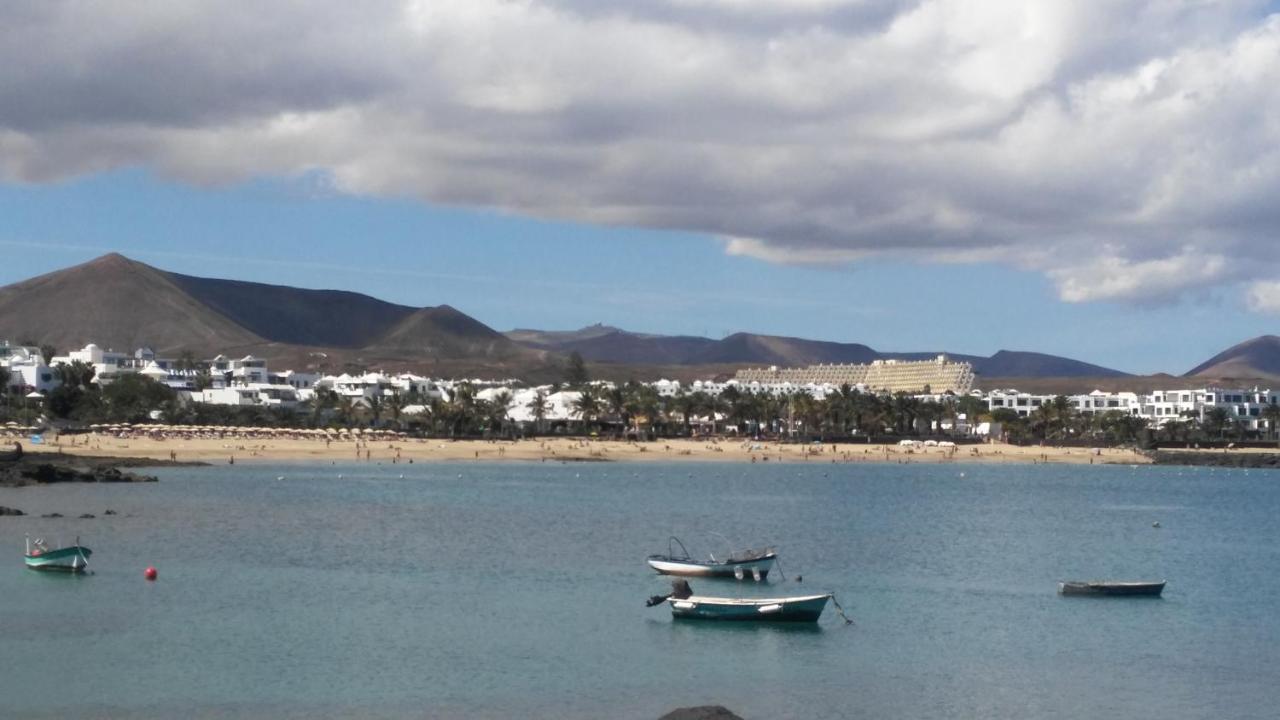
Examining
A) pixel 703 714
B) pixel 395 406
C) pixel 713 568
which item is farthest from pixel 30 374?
pixel 703 714

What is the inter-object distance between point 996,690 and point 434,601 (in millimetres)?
16836

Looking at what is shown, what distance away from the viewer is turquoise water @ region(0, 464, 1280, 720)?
28656mm

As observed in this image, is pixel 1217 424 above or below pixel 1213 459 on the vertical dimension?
above

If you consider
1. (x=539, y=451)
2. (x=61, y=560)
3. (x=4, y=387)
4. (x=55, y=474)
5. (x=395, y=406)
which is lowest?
(x=61, y=560)

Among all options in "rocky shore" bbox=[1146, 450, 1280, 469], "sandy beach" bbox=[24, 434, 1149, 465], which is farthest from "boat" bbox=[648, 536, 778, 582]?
"rocky shore" bbox=[1146, 450, 1280, 469]

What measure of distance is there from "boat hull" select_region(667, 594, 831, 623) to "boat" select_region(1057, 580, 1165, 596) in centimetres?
1055

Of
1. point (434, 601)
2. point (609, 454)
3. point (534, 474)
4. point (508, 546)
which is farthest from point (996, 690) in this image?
point (609, 454)

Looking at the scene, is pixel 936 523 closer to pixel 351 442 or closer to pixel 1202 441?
pixel 351 442

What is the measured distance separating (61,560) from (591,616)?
Answer: 57.1 feet

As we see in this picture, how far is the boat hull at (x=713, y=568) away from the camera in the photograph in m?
46.0

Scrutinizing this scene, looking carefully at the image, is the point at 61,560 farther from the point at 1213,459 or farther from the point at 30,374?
the point at 1213,459

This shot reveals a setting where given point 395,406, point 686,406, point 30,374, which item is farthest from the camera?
point 686,406

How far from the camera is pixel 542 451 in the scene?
434 ft

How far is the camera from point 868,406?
552 feet
